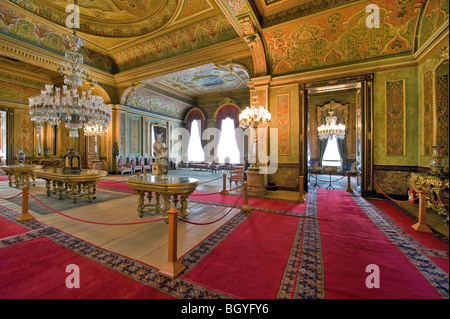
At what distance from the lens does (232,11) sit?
5.14m

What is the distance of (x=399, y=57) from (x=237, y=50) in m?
5.01

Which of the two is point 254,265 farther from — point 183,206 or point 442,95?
point 442,95

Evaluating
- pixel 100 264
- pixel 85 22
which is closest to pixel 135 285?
pixel 100 264

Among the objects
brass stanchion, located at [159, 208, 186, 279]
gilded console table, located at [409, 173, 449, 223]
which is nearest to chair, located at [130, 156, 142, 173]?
brass stanchion, located at [159, 208, 186, 279]

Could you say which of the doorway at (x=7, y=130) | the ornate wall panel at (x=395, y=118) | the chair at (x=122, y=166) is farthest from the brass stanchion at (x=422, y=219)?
the doorway at (x=7, y=130)

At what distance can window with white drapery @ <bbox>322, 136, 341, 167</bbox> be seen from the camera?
1152 cm

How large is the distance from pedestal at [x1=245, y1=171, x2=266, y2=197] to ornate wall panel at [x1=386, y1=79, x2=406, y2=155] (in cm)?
387

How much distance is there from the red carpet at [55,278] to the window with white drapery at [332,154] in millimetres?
11996

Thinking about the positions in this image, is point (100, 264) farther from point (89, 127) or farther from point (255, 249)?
point (89, 127)

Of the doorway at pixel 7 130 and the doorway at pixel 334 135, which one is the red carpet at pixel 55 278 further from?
the doorway at pixel 7 130

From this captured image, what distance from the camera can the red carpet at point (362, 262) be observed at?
178 centimetres

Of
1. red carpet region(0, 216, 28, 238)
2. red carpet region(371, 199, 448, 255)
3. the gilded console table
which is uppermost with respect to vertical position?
the gilded console table

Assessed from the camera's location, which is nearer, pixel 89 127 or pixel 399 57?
pixel 399 57

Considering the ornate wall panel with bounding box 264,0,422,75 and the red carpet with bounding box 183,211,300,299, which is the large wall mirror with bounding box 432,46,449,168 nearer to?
the red carpet with bounding box 183,211,300,299
